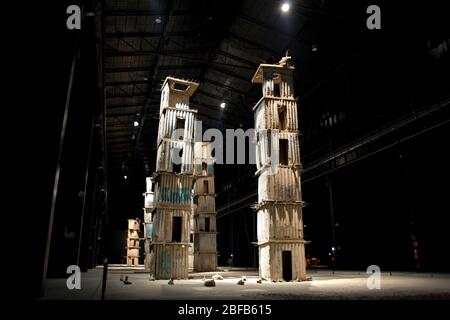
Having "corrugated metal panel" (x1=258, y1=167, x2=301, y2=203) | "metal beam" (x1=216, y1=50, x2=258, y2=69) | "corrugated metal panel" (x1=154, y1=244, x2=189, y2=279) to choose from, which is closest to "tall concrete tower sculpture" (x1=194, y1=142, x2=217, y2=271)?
"metal beam" (x1=216, y1=50, x2=258, y2=69)

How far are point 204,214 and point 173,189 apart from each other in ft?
32.7

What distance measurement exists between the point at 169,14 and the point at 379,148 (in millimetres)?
14036

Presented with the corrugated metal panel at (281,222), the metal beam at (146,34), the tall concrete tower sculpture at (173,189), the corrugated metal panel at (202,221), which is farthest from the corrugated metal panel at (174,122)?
the corrugated metal panel at (202,221)

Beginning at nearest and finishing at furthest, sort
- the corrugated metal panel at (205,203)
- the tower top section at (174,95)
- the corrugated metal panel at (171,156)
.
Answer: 1. the corrugated metal panel at (171,156)
2. the tower top section at (174,95)
3. the corrugated metal panel at (205,203)

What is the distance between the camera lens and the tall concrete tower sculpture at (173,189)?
1587 centimetres

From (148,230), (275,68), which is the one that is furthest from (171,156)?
(148,230)

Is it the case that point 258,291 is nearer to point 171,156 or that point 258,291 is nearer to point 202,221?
point 171,156

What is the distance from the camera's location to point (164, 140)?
17266 mm

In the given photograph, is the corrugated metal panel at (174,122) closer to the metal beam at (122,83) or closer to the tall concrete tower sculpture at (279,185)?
the tall concrete tower sculpture at (279,185)

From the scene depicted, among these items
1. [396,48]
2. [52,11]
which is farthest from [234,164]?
[52,11]

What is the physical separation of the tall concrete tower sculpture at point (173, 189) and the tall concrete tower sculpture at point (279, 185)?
378cm

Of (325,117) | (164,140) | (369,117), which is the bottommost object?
(164,140)

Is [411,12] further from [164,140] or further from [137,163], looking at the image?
[137,163]

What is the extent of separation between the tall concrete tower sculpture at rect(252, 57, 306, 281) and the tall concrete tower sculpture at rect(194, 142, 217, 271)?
1050 centimetres
